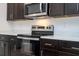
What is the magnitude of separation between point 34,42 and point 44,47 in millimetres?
104

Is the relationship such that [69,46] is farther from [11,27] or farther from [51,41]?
[11,27]

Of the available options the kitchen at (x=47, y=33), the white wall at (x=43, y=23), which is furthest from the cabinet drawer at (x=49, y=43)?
the white wall at (x=43, y=23)

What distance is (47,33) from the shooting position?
1.29 m

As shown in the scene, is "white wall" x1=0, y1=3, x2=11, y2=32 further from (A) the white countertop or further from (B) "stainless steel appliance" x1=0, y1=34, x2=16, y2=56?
(A) the white countertop

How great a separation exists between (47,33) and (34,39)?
13cm

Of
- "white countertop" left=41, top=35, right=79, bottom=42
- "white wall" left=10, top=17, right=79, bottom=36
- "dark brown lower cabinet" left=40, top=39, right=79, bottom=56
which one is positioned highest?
"white wall" left=10, top=17, right=79, bottom=36

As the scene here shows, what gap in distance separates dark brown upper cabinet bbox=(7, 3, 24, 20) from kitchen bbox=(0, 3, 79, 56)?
2 centimetres

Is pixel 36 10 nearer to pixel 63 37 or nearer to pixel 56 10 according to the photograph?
pixel 56 10

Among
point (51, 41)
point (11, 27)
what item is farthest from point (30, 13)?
point (51, 41)

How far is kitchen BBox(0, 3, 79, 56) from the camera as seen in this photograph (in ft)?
3.72

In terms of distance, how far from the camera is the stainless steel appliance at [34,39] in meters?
1.24

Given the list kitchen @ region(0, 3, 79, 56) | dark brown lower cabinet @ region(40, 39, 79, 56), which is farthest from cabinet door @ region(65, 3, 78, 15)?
dark brown lower cabinet @ region(40, 39, 79, 56)

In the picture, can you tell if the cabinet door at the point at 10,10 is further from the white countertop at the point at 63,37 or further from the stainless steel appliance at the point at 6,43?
the white countertop at the point at 63,37

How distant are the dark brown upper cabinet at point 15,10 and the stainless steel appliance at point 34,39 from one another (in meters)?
0.16
